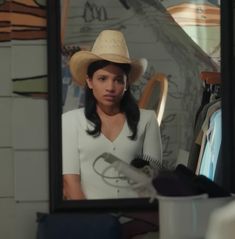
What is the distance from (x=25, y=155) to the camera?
5.04 feet

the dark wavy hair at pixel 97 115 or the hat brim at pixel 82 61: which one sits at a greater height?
the hat brim at pixel 82 61

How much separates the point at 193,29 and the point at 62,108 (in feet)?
1.50

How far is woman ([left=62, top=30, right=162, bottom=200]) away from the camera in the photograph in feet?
5.01

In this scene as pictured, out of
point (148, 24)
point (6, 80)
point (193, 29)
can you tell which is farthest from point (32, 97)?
point (193, 29)

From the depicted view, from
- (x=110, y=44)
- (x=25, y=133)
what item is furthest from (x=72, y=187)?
(x=110, y=44)

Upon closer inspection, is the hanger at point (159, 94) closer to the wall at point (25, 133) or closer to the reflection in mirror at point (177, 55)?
the reflection in mirror at point (177, 55)

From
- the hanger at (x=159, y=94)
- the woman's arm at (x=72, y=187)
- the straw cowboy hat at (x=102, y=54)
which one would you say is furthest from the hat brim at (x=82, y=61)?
the woman's arm at (x=72, y=187)

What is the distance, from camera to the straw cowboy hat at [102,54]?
5.01 feet

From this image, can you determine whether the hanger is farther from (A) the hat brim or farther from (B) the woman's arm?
(B) the woman's arm

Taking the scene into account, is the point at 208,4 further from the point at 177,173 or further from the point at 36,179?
the point at 36,179

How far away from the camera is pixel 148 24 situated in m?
1.56

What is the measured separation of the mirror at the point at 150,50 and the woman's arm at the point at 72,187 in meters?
0.01

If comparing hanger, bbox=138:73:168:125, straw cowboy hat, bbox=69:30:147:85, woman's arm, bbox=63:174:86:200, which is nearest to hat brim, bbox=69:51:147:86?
straw cowboy hat, bbox=69:30:147:85

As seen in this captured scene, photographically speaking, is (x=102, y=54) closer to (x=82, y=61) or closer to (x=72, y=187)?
(x=82, y=61)
